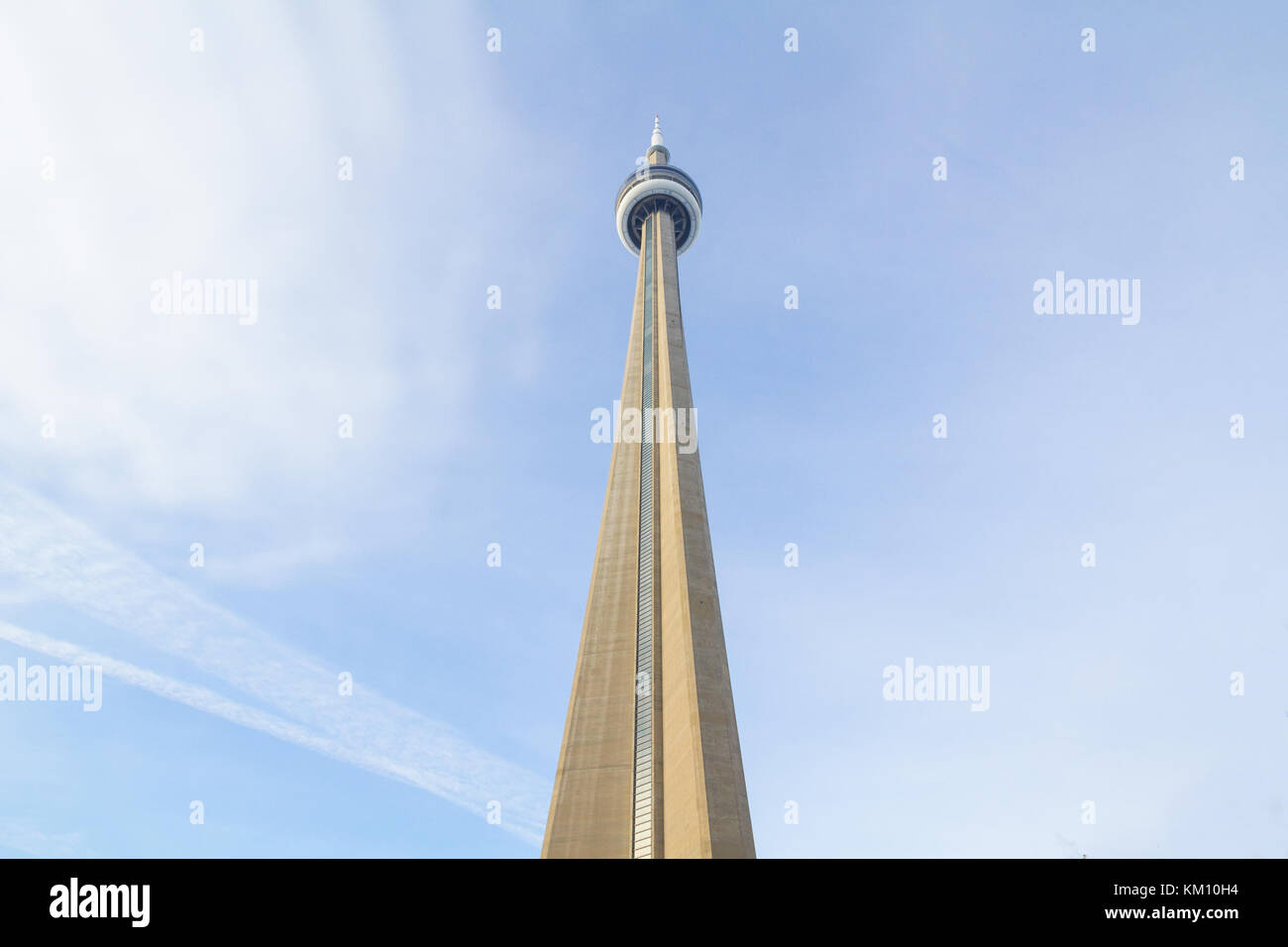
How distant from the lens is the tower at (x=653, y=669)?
20.9 metres

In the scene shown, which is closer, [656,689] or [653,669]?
[656,689]

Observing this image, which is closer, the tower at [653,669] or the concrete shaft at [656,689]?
the concrete shaft at [656,689]

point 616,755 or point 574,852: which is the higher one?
point 616,755

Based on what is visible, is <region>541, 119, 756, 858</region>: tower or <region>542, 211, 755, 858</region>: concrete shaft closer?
<region>542, 211, 755, 858</region>: concrete shaft

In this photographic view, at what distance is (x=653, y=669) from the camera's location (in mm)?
26203

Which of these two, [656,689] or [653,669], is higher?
[653,669]

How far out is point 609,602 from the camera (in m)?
28.7

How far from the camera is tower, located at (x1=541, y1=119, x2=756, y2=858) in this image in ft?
68.6
